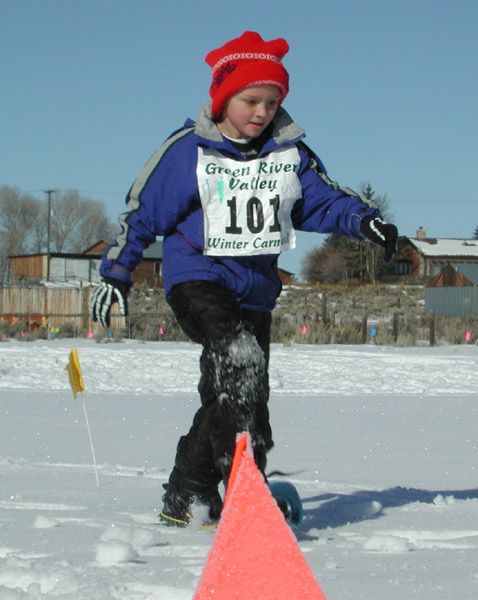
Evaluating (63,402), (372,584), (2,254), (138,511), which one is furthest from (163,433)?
(2,254)

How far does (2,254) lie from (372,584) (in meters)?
82.0

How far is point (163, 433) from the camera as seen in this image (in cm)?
741

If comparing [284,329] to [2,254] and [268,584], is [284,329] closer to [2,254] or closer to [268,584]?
[268,584]

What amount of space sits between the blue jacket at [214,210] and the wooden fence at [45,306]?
944 inches

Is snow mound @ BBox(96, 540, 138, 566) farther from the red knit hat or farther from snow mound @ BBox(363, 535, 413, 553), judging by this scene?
the red knit hat

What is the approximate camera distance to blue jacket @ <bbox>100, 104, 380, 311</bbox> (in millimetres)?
3449

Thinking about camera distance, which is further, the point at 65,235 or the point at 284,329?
the point at 65,235

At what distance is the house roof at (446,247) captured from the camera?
80.9m

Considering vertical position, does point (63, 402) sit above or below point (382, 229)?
below

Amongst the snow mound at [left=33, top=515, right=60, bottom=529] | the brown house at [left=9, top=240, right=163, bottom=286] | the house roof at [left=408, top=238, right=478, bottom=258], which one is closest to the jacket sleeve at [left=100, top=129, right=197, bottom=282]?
the snow mound at [left=33, top=515, right=60, bottom=529]

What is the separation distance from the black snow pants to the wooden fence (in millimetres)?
24109

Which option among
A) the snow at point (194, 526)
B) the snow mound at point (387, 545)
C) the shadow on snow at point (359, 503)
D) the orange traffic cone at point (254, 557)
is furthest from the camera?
the shadow on snow at point (359, 503)

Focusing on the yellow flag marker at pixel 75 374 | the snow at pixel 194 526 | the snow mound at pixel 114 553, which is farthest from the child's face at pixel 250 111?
the yellow flag marker at pixel 75 374

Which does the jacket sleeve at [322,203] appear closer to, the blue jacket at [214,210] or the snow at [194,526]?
the blue jacket at [214,210]
